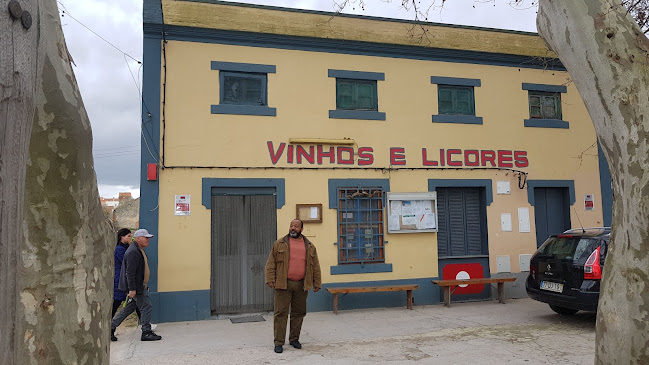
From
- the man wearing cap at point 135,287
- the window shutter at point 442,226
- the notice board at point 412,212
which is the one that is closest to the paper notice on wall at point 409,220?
the notice board at point 412,212

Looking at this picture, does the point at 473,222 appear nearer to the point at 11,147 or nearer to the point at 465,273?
the point at 465,273

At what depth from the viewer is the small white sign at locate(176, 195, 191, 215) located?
838 cm

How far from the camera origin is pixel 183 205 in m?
8.41

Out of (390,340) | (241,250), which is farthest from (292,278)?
(241,250)

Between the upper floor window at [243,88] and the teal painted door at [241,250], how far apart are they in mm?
1615

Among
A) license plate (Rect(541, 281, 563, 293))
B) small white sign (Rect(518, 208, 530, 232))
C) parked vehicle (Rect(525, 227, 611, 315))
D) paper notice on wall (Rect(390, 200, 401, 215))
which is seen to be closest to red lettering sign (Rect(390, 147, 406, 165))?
paper notice on wall (Rect(390, 200, 401, 215))

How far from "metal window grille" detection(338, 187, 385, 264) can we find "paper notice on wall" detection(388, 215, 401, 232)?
0.58 ft

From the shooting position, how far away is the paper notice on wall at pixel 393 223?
9.34 meters

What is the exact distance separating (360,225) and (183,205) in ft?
11.0

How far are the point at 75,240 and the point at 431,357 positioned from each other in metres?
4.67

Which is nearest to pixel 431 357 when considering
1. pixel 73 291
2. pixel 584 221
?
pixel 73 291

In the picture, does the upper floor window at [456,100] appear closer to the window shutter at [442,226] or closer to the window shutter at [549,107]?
the window shutter at [442,226]

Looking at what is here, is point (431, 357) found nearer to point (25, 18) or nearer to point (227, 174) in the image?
point (227, 174)

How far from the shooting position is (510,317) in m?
8.27
